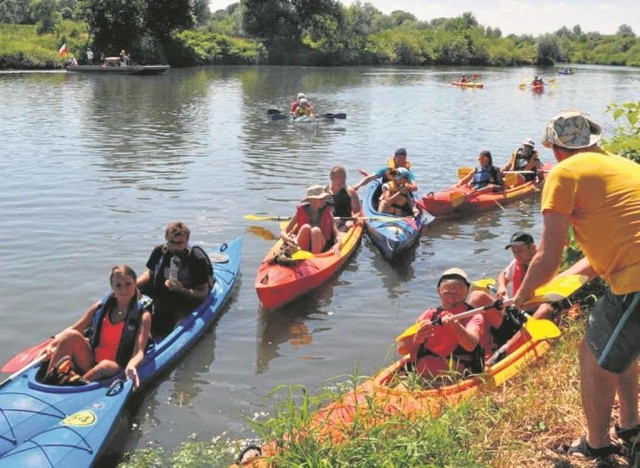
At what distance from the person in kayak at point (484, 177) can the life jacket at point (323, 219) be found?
15.1 feet

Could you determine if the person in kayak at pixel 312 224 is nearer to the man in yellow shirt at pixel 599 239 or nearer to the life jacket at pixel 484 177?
the life jacket at pixel 484 177

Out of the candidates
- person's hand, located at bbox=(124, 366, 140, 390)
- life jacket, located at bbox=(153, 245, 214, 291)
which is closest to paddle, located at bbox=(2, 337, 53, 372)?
person's hand, located at bbox=(124, 366, 140, 390)

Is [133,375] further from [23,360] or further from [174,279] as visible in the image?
[174,279]

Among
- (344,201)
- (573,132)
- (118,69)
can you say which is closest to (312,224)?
(344,201)

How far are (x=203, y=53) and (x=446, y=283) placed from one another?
52428 mm

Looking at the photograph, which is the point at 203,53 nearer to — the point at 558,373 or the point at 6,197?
the point at 6,197

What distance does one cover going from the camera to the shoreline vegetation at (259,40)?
48406 millimetres

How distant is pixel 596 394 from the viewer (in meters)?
3.21

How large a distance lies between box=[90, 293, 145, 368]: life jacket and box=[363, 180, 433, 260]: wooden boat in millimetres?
4542

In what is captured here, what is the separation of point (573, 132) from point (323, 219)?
18.7 ft

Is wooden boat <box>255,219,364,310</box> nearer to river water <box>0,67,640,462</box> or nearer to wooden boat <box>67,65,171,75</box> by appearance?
river water <box>0,67,640,462</box>

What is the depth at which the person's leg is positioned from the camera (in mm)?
3186

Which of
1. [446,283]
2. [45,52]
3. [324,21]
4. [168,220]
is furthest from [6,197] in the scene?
[324,21]

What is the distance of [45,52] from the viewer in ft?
146
